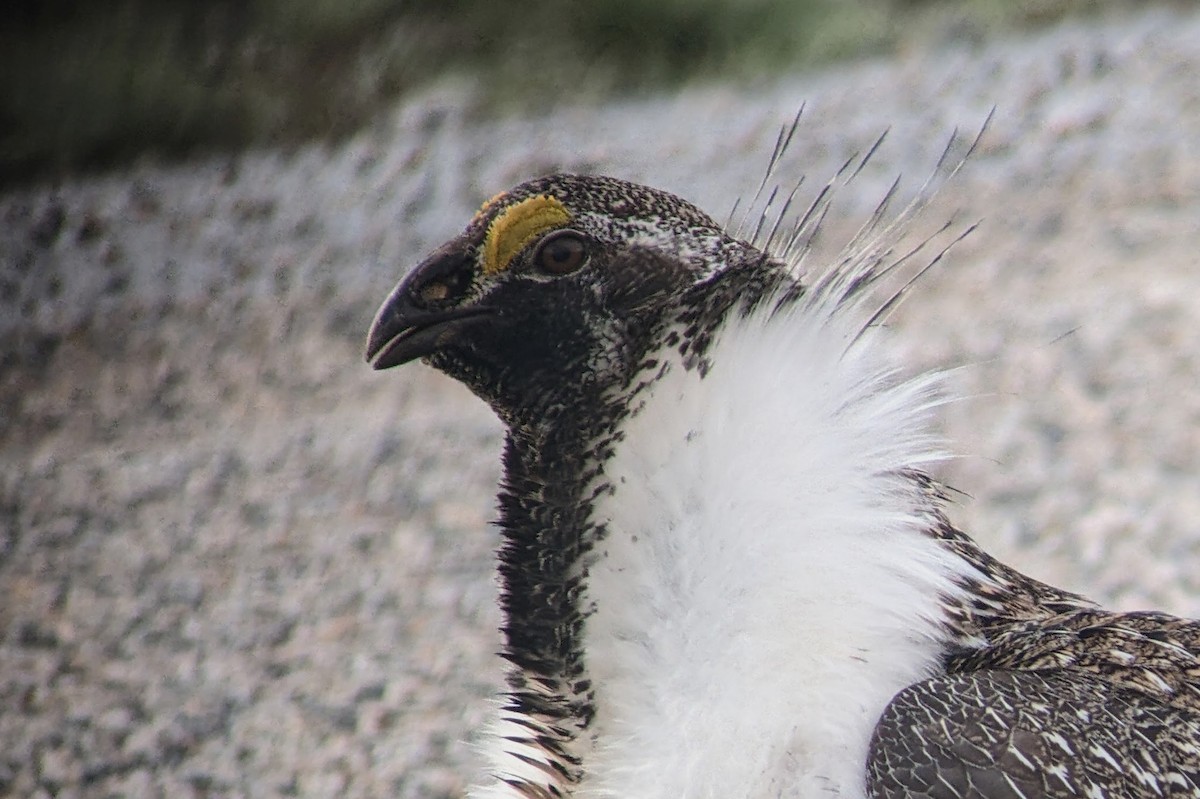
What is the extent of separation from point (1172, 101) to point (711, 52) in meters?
2.73

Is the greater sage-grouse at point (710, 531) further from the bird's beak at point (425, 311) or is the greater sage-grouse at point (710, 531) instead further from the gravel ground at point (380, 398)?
the gravel ground at point (380, 398)

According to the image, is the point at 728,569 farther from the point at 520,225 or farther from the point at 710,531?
the point at 520,225

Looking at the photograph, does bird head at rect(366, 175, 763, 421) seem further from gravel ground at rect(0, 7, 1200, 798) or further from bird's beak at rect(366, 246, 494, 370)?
gravel ground at rect(0, 7, 1200, 798)

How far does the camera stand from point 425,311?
2658 mm

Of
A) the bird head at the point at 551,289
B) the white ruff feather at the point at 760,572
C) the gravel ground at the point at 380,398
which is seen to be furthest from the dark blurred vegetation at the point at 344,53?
the white ruff feather at the point at 760,572

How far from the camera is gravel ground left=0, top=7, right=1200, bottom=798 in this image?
5.23 metres

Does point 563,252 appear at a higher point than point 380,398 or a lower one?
lower

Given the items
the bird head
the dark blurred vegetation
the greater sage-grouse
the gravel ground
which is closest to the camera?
the greater sage-grouse

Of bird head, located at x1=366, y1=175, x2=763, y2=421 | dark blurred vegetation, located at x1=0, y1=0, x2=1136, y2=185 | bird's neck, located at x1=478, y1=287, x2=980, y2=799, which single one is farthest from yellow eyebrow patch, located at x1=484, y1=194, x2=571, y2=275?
dark blurred vegetation, located at x1=0, y1=0, x2=1136, y2=185

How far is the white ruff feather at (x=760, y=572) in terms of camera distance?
94.6 inches

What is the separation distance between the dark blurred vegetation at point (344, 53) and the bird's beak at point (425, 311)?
6725 mm

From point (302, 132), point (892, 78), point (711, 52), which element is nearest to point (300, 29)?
point (302, 132)

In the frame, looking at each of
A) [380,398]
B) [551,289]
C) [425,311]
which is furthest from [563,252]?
[380,398]

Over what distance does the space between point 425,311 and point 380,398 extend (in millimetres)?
4467
